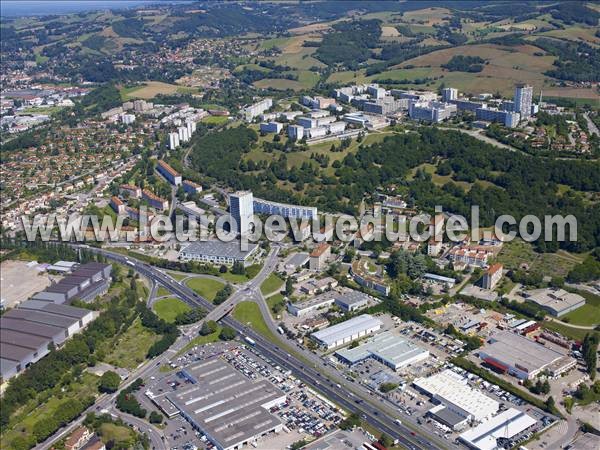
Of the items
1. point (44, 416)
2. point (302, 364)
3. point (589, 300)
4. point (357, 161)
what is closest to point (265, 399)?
point (302, 364)

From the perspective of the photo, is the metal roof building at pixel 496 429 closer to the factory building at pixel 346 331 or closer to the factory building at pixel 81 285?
the factory building at pixel 346 331

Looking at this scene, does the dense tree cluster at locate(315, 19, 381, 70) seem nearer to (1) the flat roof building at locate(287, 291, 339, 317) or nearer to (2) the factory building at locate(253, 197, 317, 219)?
(2) the factory building at locate(253, 197, 317, 219)

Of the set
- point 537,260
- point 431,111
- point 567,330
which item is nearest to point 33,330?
point 567,330

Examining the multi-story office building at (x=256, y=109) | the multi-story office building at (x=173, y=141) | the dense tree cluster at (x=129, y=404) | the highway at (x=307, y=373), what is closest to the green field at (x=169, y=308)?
the highway at (x=307, y=373)

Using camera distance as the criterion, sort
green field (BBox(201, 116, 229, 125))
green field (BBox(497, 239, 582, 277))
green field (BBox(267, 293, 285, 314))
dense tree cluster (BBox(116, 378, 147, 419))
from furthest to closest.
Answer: green field (BBox(201, 116, 229, 125)) < green field (BBox(497, 239, 582, 277)) < green field (BBox(267, 293, 285, 314)) < dense tree cluster (BBox(116, 378, 147, 419))

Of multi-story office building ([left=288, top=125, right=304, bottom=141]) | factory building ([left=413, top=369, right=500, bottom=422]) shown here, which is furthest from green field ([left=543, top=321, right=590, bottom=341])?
multi-story office building ([left=288, top=125, right=304, bottom=141])

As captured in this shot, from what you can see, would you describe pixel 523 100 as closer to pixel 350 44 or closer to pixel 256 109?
pixel 256 109

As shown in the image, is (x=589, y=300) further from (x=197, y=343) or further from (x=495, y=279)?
(x=197, y=343)
